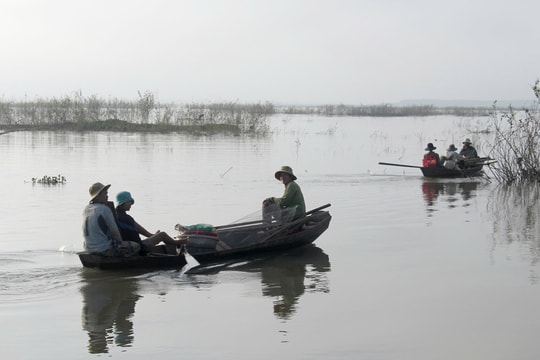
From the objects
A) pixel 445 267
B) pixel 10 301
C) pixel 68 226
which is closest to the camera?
pixel 10 301

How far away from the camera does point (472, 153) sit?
928 inches

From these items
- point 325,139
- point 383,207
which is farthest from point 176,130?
point 383,207

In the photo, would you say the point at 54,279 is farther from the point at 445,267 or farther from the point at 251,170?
the point at 251,170

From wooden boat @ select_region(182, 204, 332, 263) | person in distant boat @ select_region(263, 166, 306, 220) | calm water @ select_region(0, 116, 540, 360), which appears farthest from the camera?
person in distant boat @ select_region(263, 166, 306, 220)

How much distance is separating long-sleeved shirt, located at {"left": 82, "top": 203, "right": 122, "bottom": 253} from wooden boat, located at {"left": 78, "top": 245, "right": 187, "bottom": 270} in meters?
0.12

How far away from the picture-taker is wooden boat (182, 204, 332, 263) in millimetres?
11258

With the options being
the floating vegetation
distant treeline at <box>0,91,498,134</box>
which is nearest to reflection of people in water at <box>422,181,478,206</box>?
the floating vegetation

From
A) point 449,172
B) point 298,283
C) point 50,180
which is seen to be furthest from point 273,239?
point 449,172

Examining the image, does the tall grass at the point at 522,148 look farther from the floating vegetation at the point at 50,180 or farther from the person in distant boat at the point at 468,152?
the floating vegetation at the point at 50,180

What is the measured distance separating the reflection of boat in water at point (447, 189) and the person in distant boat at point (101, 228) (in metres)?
10.1

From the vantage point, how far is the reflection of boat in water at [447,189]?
66.1ft

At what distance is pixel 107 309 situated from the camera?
9188 mm

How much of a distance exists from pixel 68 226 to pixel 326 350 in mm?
7805

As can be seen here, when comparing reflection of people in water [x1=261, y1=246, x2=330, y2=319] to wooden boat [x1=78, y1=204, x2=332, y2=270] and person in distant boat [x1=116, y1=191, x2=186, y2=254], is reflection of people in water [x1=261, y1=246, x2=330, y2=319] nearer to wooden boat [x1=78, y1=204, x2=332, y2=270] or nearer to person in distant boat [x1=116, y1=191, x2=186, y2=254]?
wooden boat [x1=78, y1=204, x2=332, y2=270]
